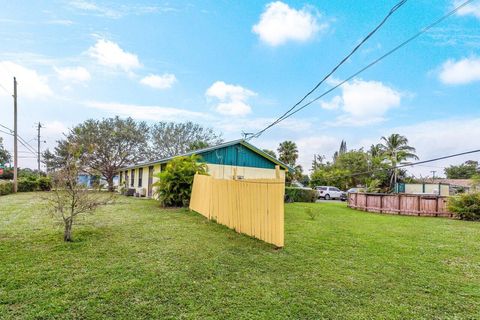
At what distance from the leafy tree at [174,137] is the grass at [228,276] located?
30.8m

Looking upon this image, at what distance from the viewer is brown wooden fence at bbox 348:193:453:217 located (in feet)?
42.7

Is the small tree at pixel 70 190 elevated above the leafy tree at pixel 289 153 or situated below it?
below

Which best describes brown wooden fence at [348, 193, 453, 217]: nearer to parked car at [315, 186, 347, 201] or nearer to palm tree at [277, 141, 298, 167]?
parked car at [315, 186, 347, 201]

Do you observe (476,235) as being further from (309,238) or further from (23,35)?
(23,35)

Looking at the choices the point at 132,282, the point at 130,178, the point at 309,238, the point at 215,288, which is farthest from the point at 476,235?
the point at 130,178

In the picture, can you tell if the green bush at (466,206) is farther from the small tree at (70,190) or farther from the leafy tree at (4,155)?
the leafy tree at (4,155)

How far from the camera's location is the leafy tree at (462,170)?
5000 centimetres

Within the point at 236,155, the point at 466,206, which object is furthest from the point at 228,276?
the point at 236,155

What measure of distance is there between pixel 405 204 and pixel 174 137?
3049cm

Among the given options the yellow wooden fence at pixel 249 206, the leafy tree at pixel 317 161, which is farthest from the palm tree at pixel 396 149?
the yellow wooden fence at pixel 249 206

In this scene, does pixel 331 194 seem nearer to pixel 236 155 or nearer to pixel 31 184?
pixel 236 155

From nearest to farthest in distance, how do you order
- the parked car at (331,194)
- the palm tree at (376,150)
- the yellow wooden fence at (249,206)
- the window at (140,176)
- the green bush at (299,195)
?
the yellow wooden fence at (249,206)
the green bush at (299,195)
the window at (140,176)
the parked car at (331,194)
the palm tree at (376,150)

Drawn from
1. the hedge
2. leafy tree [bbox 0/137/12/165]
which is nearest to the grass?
the hedge

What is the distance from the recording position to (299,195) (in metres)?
20.5
